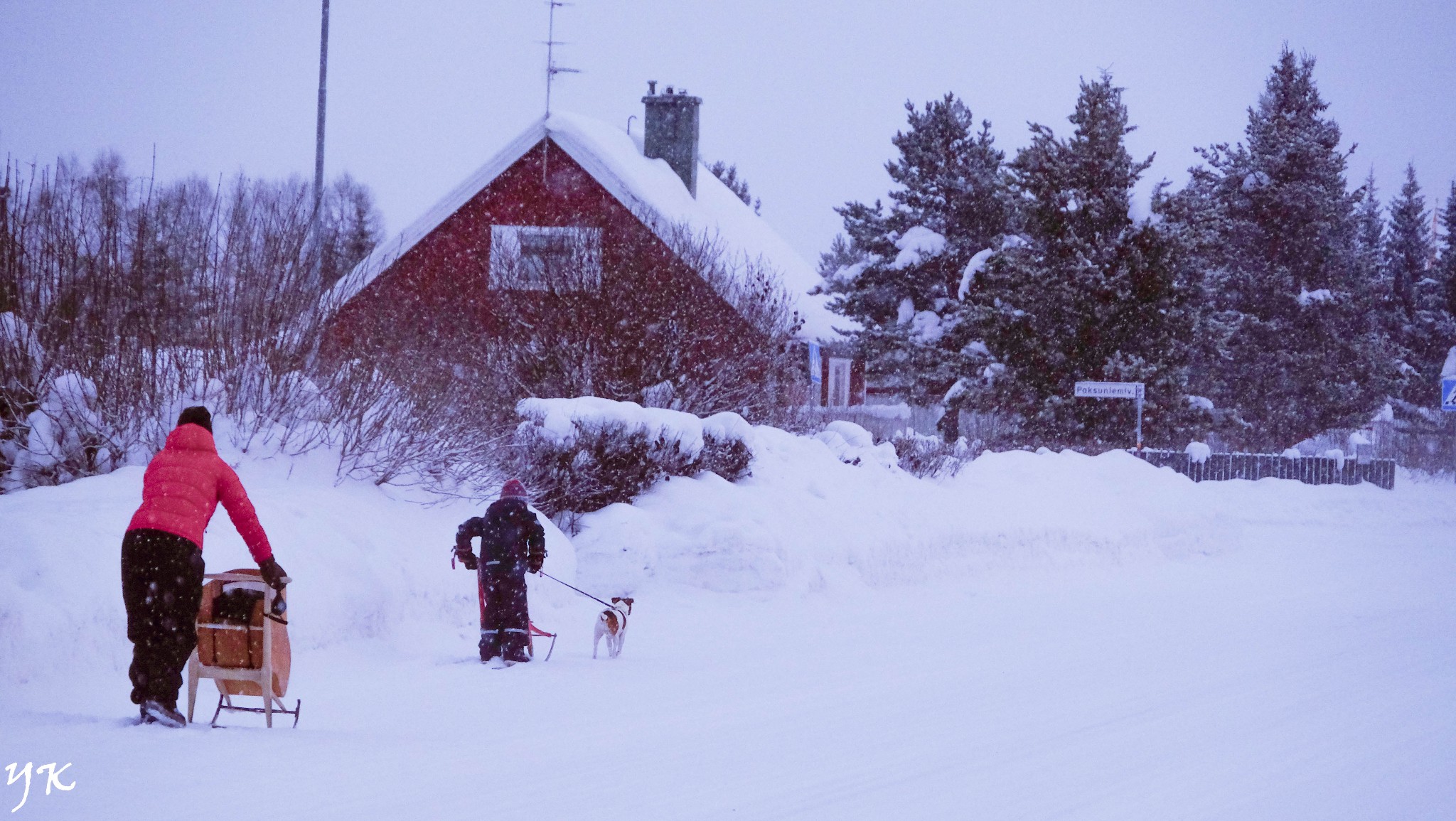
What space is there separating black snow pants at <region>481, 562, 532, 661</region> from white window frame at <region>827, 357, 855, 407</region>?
30.5 meters

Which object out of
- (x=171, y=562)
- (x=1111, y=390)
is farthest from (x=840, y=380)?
(x=171, y=562)

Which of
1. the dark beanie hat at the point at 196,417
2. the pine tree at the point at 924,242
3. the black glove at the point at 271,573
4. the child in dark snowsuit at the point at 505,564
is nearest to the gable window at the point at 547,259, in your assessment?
the child in dark snowsuit at the point at 505,564

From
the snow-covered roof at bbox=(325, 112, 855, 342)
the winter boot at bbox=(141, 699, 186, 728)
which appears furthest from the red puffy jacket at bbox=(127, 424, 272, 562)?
the snow-covered roof at bbox=(325, 112, 855, 342)

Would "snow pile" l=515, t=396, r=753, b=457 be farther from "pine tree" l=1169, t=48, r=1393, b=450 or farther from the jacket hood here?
"pine tree" l=1169, t=48, r=1393, b=450

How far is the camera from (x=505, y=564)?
9711 millimetres

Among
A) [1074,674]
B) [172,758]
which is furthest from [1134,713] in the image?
[172,758]

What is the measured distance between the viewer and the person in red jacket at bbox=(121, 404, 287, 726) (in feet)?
21.7

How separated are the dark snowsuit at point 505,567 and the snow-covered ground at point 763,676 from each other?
0.28m

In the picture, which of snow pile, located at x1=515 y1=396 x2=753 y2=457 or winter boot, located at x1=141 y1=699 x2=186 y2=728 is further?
snow pile, located at x1=515 y1=396 x2=753 y2=457

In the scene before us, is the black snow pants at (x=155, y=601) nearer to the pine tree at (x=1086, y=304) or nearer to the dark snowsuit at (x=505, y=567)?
the dark snowsuit at (x=505, y=567)

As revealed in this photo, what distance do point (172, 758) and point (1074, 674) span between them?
5.91 meters

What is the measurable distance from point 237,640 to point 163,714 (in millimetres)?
538

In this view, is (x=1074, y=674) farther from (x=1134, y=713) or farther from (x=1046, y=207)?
(x=1046, y=207)

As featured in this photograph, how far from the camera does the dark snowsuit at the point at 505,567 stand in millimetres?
9586
